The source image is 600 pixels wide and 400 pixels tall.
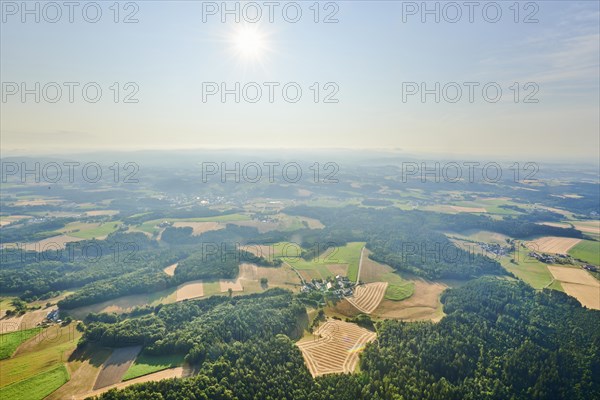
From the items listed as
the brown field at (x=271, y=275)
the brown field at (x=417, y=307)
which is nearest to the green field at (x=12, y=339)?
the brown field at (x=271, y=275)

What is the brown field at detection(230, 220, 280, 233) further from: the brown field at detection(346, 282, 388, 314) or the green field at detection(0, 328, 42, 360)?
the green field at detection(0, 328, 42, 360)

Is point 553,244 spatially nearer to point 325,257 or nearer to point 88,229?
point 325,257

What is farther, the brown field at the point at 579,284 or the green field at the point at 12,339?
the brown field at the point at 579,284

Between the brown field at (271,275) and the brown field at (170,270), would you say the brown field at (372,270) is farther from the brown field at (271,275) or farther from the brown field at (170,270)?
the brown field at (170,270)

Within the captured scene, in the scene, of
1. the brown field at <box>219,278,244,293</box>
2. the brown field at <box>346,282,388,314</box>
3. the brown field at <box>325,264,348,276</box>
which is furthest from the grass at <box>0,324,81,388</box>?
the brown field at <box>325,264,348,276</box>

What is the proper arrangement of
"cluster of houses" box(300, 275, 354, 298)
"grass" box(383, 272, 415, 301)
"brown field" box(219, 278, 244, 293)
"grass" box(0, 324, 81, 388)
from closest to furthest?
"grass" box(0, 324, 81, 388) < "grass" box(383, 272, 415, 301) < "cluster of houses" box(300, 275, 354, 298) < "brown field" box(219, 278, 244, 293)

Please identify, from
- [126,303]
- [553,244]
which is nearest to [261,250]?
[126,303]
